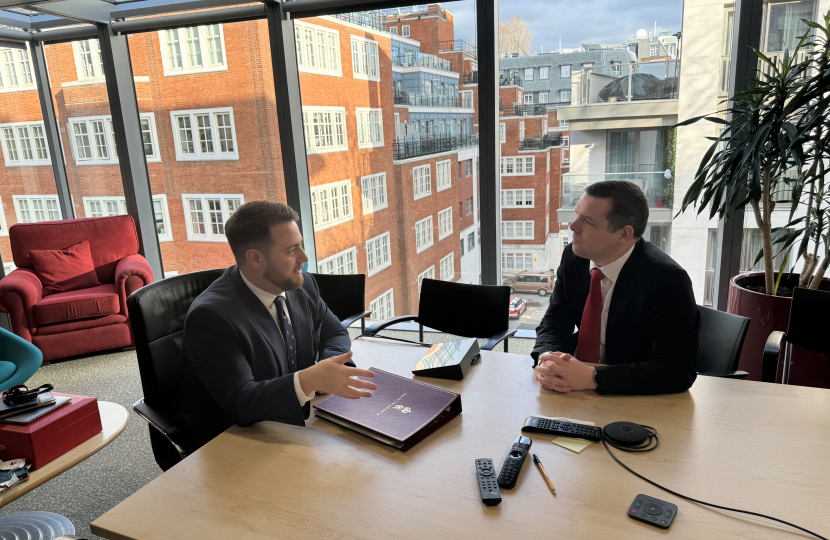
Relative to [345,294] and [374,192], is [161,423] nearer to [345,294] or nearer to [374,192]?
[345,294]

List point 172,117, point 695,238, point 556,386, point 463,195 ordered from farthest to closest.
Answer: point 172,117, point 463,195, point 695,238, point 556,386

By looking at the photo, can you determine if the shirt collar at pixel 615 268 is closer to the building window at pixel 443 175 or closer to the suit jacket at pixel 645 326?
the suit jacket at pixel 645 326

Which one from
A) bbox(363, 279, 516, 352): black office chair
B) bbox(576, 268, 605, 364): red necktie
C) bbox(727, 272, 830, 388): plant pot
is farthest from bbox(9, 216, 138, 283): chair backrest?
bbox(727, 272, 830, 388): plant pot

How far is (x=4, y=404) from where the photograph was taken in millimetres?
2047

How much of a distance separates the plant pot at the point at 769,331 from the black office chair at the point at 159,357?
9.12 feet

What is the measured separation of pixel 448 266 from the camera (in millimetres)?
4426

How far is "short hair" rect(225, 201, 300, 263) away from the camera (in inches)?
70.2

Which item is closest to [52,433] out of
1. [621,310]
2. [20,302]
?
[621,310]

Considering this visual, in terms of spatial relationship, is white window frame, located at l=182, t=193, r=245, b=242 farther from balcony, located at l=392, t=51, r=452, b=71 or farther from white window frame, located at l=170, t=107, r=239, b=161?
balcony, located at l=392, t=51, r=452, b=71

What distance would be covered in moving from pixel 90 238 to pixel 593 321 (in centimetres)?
450

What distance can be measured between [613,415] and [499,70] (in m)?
3.06

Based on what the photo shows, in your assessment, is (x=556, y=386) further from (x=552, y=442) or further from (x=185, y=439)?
(x=185, y=439)

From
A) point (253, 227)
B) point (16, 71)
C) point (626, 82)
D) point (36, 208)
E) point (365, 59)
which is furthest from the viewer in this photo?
point (36, 208)

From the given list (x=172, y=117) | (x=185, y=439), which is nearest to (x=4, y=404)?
(x=185, y=439)
